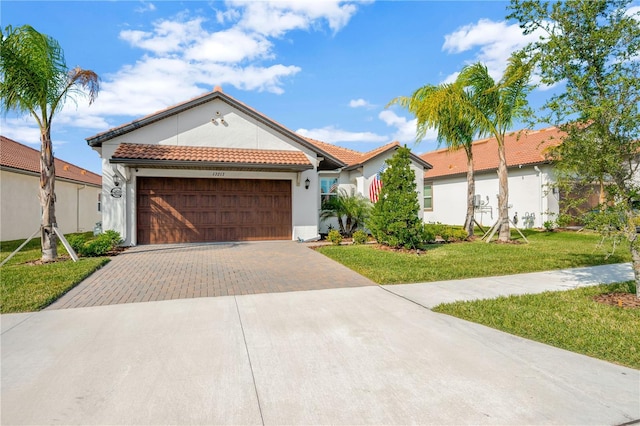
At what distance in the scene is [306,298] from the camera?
19.2ft

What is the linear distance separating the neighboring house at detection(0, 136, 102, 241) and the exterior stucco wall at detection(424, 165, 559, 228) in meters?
22.2

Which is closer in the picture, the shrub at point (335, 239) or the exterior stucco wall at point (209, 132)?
the exterior stucco wall at point (209, 132)

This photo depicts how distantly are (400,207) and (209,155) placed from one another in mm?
7254

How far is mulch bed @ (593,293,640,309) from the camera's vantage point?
5454 millimetres

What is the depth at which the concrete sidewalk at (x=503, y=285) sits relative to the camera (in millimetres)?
6027

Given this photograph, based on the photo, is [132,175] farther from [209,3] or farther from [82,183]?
[82,183]

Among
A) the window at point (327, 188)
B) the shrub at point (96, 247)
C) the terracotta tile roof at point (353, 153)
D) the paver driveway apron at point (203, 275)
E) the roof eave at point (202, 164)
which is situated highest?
the terracotta tile roof at point (353, 153)

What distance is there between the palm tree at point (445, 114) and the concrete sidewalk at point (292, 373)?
1164 centimetres

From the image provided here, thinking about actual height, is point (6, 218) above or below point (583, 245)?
above

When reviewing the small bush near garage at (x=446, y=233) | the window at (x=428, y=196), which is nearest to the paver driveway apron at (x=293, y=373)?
the small bush near garage at (x=446, y=233)

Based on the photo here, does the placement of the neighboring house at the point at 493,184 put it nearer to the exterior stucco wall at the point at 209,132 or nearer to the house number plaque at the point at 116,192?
the exterior stucco wall at the point at 209,132

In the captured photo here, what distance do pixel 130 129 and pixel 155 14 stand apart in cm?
438

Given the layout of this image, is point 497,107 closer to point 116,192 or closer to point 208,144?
point 208,144

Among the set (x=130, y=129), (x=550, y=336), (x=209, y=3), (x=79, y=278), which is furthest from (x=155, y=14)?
(x=550, y=336)
